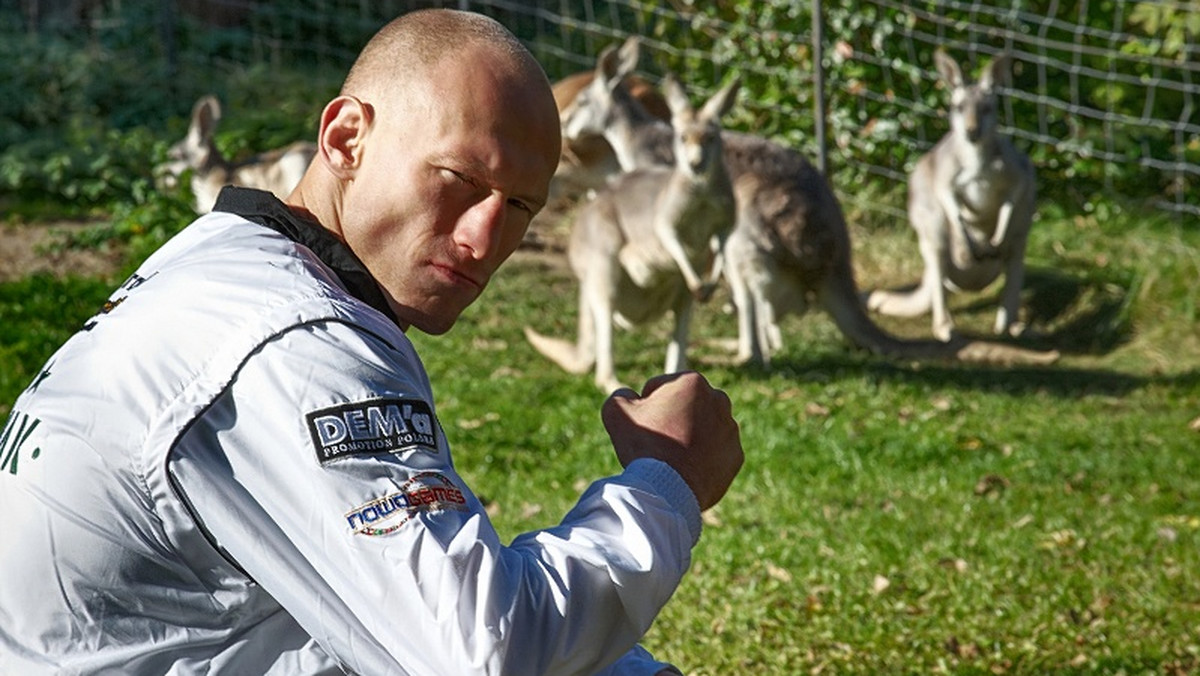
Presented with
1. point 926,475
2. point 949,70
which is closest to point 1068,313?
point 949,70

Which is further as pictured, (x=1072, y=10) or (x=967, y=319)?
(x=1072, y=10)

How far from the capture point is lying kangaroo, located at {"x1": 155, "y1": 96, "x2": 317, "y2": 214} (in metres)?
9.70

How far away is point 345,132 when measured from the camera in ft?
6.98

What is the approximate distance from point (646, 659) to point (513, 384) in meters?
5.17

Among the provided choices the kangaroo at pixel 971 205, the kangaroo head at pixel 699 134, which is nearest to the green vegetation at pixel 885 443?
the kangaroo at pixel 971 205

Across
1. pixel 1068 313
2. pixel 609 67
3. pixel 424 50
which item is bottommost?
pixel 1068 313

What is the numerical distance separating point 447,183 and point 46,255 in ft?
27.1

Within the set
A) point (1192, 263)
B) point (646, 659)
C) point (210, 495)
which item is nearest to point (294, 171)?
point (1192, 263)

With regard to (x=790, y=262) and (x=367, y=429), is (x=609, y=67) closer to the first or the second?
(x=790, y=262)

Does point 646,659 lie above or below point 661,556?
below

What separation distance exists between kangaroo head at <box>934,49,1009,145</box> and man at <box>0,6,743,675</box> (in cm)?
684

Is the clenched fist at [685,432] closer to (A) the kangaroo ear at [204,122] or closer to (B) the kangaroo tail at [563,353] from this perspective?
(B) the kangaroo tail at [563,353]

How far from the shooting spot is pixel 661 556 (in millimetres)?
1884

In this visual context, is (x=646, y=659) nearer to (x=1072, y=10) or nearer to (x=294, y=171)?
(x=294, y=171)
